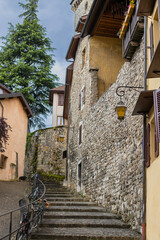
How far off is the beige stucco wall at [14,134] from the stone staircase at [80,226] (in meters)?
7.63

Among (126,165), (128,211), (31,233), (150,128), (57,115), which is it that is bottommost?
(31,233)

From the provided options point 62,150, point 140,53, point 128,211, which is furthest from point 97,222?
point 62,150

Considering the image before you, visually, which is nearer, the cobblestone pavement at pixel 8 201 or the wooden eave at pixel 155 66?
the wooden eave at pixel 155 66

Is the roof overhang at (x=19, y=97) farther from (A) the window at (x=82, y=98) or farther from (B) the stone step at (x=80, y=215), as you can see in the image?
(B) the stone step at (x=80, y=215)

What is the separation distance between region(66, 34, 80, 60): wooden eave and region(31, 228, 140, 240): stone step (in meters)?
13.0

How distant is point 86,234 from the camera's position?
288 inches

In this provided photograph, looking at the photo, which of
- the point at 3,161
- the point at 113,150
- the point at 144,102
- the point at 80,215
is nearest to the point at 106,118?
the point at 113,150

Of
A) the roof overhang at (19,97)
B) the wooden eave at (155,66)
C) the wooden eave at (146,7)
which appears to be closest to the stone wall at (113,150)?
the wooden eave at (146,7)

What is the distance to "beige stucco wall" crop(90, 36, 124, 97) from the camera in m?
14.9

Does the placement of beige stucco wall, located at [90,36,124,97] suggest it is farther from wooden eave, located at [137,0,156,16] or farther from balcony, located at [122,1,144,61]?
wooden eave, located at [137,0,156,16]

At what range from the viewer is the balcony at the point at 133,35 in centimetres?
773

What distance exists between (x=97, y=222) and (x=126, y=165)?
174cm

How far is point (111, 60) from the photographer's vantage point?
50.0 ft

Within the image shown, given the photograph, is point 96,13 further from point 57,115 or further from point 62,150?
point 57,115
